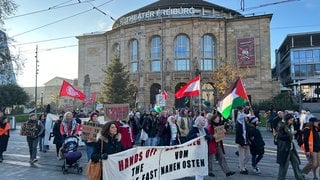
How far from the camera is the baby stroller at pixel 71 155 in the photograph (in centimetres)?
991

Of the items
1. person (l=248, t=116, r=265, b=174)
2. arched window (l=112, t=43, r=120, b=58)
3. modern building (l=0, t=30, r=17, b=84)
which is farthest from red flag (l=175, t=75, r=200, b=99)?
arched window (l=112, t=43, r=120, b=58)

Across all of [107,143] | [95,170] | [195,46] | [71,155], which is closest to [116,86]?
[195,46]

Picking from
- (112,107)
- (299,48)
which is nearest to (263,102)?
(299,48)

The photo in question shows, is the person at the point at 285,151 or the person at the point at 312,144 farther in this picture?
the person at the point at 312,144

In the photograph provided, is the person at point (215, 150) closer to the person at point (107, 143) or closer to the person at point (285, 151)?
the person at point (285, 151)

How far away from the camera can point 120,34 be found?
5775 cm

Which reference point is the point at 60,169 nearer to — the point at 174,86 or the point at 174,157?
the point at 174,157

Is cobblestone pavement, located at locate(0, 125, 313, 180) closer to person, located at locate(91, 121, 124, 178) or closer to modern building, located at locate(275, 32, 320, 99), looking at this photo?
person, located at locate(91, 121, 124, 178)

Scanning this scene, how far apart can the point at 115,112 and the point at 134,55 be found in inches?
1841

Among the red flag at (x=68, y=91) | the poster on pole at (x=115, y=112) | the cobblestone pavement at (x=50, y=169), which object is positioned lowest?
the cobblestone pavement at (x=50, y=169)

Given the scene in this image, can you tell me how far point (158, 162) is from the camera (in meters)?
6.85

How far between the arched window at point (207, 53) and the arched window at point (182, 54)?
2.47m

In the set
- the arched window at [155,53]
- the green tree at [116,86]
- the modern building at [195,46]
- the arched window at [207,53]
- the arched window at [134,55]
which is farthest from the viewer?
the arched window at [134,55]

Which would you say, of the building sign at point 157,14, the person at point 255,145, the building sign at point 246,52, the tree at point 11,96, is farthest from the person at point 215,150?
the tree at point 11,96
